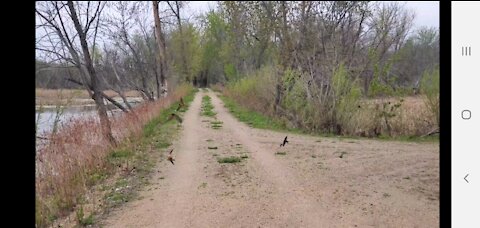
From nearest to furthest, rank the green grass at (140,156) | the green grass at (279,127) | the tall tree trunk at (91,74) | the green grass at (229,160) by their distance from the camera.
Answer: the green grass at (140,156) < the green grass at (229,160) < the tall tree trunk at (91,74) < the green grass at (279,127)

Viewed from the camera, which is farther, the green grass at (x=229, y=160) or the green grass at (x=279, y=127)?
the green grass at (x=279, y=127)

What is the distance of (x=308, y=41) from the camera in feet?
36.2

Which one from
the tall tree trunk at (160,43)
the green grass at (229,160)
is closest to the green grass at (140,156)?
the green grass at (229,160)

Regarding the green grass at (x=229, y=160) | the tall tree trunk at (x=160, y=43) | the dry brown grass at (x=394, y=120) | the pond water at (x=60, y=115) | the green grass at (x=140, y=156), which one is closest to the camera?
the pond water at (x=60, y=115)

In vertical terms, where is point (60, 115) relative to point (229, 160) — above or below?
above

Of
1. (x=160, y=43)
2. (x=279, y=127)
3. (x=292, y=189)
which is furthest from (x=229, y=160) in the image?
(x=160, y=43)

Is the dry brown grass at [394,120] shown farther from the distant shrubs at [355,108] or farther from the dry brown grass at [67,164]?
the dry brown grass at [67,164]

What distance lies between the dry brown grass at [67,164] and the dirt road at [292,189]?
611 mm

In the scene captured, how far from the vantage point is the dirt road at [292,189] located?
3582 millimetres

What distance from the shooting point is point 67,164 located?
15.4ft

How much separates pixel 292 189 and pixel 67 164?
9.76 ft

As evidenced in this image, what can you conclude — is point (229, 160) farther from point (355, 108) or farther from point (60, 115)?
point (355, 108)

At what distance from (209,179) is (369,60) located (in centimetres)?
650
